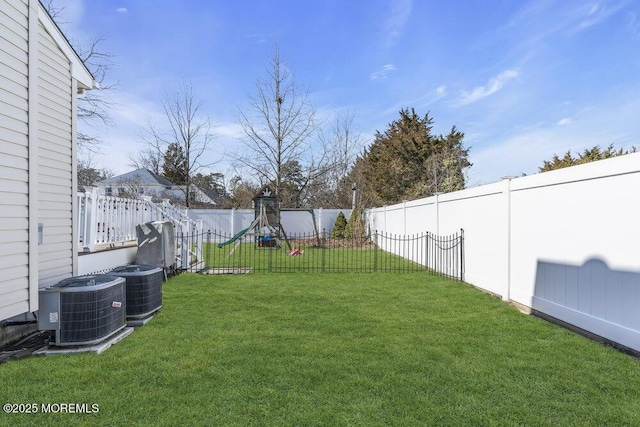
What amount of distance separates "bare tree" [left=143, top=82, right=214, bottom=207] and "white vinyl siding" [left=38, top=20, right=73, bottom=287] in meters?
17.6

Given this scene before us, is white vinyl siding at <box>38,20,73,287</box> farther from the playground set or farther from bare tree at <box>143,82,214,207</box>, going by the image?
bare tree at <box>143,82,214,207</box>

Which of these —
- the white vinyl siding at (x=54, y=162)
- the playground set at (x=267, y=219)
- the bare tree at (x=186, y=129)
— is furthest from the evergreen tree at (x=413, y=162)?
the white vinyl siding at (x=54, y=162)

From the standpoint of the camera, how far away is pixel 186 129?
22.1 m

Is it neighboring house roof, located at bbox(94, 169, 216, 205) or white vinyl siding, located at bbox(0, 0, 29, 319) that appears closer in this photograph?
white vinyl siding, located at bbox(0, 0, 29, 319)

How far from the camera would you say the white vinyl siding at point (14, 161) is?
3004 mm

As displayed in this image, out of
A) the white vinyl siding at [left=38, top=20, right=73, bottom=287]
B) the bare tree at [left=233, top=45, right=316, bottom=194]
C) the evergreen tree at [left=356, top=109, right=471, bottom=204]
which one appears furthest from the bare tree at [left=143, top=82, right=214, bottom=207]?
the white vinyl siding at [left=38, top=20, right=73, bottom=287]

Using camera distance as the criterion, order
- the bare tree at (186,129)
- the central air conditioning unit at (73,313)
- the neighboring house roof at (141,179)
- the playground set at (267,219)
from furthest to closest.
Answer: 1. the neighboring house roof at (141,179)
2. the bare tree at (186,129)
3. the playground set at (267,219)
4. the central air conditioning unit at (73,313)

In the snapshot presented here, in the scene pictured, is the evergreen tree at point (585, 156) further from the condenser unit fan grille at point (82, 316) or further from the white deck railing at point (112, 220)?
the condenser unit fan grille at point (82, 316)

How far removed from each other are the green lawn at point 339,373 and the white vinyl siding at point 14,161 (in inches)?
28.8

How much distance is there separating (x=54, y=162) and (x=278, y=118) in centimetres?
1725

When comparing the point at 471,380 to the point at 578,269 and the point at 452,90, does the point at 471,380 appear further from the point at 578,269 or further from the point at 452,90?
the point at 452,90

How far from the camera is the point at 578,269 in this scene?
4047 millimetres

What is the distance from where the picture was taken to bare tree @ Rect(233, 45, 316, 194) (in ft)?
67.8

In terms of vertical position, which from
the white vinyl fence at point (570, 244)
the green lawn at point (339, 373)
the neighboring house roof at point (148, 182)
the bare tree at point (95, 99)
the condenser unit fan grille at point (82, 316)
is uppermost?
the bare tree at point (95, 99)
